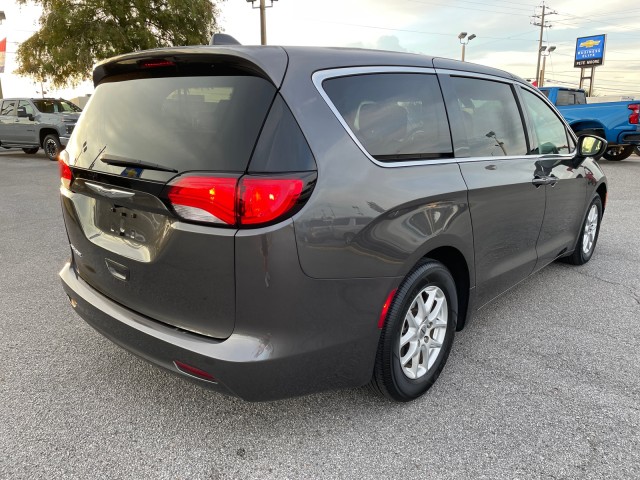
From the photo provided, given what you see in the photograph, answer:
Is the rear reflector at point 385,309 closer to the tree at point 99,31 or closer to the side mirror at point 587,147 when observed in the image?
the side mirror at point 587,147

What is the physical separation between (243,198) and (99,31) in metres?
21.1

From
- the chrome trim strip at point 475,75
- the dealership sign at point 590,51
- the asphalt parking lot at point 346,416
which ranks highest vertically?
the dealership sign at point 590,51

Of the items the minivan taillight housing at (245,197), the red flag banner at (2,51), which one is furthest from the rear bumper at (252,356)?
the red flag banner at (2,51)

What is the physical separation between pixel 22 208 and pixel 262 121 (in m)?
7.26

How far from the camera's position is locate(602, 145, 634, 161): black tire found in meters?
13.2

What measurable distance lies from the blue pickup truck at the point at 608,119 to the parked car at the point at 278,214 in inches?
436

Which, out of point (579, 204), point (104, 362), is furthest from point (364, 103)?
point (579, 204)

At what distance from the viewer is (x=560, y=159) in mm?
3803

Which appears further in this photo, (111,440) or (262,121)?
(111,440)

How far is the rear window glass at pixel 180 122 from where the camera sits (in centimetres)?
190

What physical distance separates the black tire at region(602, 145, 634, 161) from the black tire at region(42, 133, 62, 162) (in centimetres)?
1566

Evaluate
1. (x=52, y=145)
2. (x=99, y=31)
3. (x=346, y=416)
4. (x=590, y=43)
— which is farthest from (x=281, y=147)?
(x=590, y=43)

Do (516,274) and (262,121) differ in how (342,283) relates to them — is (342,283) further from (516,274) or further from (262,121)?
(516,274)

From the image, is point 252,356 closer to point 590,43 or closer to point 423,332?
point 423,332
